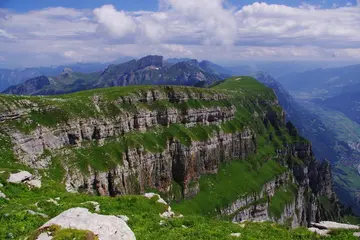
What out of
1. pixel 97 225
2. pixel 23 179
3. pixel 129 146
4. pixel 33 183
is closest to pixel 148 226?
pixel 97 225

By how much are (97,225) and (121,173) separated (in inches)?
4312

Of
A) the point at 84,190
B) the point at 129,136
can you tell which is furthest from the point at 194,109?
the point at 84,190

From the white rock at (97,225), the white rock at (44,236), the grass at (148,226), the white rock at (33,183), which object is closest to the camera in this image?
the white rock at (44,236)

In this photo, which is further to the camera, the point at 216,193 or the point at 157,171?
the point at 216,193

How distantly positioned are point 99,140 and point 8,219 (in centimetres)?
10238

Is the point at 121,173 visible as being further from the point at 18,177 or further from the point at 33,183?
the point at 18,177

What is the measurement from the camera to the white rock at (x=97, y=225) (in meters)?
22.8

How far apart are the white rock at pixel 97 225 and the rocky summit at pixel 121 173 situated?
7cm

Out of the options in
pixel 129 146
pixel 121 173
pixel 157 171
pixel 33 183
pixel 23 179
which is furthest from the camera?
pixel 157 171

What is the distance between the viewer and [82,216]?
2475 cm

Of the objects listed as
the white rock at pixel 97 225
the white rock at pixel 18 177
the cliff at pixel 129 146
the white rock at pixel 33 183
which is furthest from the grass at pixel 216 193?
the white rock at pixel 97 225

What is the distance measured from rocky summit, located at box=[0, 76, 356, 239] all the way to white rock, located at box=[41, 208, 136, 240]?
0.22 feet

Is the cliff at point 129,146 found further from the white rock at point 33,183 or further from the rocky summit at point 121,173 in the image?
the white rock at point 33,183

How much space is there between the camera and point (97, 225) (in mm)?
23438
